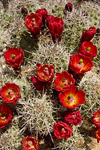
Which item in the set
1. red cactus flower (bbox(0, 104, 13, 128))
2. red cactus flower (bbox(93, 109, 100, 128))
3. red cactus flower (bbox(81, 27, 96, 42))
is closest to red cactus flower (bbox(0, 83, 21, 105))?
red cactus flower (bbox(0, 104, 13, 128))

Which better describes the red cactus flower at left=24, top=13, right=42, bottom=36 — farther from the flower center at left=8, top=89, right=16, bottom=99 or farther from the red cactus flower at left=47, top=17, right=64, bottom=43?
the flower center at left=8, top=89, right=16, bottom=99

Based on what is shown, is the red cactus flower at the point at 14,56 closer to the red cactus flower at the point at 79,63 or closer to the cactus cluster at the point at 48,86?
the cactus cluster at the point at 48,86

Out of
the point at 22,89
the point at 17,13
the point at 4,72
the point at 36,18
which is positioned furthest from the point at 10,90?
the point at 17,13

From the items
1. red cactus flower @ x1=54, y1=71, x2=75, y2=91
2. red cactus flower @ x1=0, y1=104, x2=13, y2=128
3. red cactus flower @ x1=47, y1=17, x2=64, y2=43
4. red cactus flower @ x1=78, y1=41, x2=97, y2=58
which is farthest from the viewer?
red cactus flower @ x1=47, y1=17, x2=64, y2=43

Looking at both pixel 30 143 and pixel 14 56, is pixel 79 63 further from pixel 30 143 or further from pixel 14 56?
pixel 30 143

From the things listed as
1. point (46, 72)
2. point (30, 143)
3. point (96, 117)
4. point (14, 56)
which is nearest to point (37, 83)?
point (46, 72)
